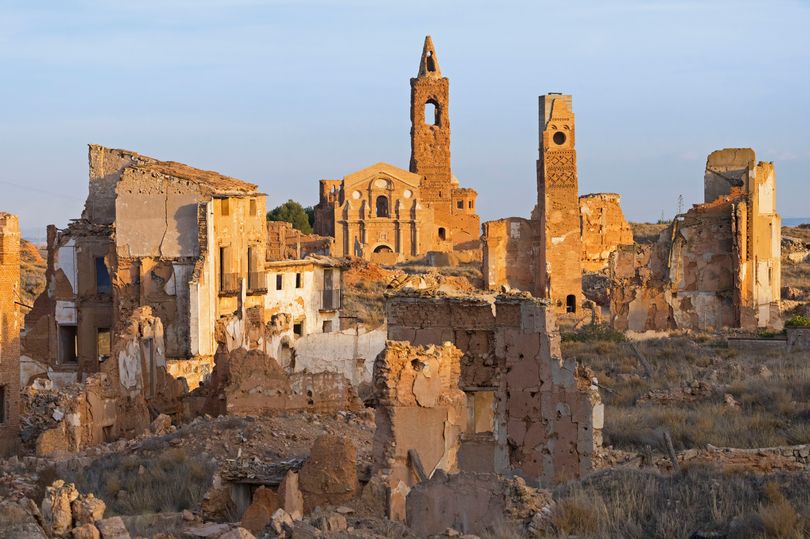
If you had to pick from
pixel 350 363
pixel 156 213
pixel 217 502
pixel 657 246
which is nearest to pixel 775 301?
pixel 657 246

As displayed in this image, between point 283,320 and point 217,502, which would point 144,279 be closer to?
point 283,320

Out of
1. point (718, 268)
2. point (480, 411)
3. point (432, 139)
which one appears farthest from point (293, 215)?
point (480, 411)

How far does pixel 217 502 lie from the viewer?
45.6 feet

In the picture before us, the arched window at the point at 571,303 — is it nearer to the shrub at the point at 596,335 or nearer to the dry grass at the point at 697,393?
the shrub at the point at 596,335

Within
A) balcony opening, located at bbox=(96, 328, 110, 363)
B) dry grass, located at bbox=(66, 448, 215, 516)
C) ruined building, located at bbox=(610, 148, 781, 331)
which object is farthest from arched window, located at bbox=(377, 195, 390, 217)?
dry grass, located at bbox=(66, 448, 215, 516)

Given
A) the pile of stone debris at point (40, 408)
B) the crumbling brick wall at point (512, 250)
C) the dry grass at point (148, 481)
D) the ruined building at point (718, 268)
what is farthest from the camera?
the crumbling brick wall at point (512, 250)

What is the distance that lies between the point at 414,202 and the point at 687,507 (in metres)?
59.5

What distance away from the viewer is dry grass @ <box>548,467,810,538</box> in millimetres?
9359

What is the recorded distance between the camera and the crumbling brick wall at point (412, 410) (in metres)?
13.5

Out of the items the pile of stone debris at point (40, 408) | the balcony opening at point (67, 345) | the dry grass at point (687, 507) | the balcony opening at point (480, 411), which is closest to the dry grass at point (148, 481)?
the balcony opening at point (480, 411)

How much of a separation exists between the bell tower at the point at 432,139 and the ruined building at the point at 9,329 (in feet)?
170

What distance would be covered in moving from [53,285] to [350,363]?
7015 millimetres

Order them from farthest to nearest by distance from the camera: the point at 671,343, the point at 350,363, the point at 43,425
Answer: the point at 671,343 → the point at 350,363 → the point at 43,425

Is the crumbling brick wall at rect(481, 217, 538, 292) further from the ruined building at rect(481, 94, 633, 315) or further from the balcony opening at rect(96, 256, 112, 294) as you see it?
the balcony opening at rect(96, 256, 112, 294)
